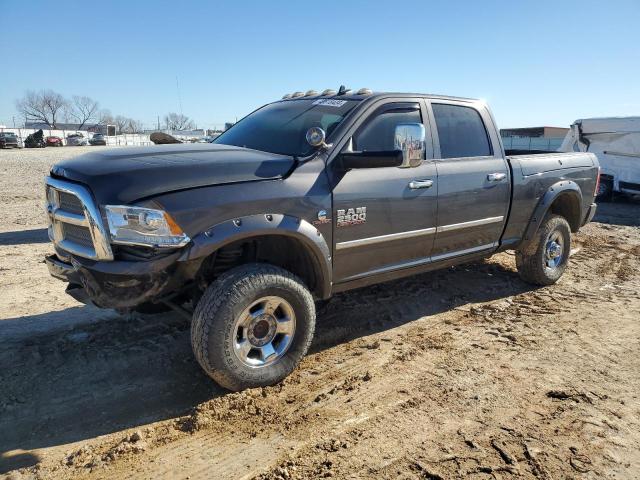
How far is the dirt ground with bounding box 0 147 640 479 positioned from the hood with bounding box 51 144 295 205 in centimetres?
137

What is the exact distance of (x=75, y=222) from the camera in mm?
2893

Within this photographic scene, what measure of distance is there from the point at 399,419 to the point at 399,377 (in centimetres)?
53

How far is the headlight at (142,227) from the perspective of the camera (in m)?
2.67

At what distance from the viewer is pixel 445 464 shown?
8.08 feet

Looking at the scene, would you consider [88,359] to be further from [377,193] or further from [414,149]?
[414,149]

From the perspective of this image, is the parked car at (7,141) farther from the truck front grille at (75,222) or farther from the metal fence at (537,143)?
the truck front grille at (75,222)

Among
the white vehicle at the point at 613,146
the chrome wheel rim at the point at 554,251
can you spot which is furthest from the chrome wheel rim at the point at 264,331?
the white vehicle at the point at 613,146

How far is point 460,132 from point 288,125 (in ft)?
5.63

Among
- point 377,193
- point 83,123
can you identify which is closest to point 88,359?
point 377,193

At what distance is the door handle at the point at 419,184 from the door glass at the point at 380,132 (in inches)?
12.9

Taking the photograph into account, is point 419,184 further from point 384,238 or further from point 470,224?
point 470,224

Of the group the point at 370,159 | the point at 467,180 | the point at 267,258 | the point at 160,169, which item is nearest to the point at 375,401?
the point at 267,258

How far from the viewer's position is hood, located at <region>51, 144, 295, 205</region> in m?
2.72

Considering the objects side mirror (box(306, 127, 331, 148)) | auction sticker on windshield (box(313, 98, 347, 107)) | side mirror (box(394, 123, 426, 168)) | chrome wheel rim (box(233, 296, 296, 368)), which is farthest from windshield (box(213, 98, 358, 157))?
chrome wheel rim (box(233, 296, 296, 368))
